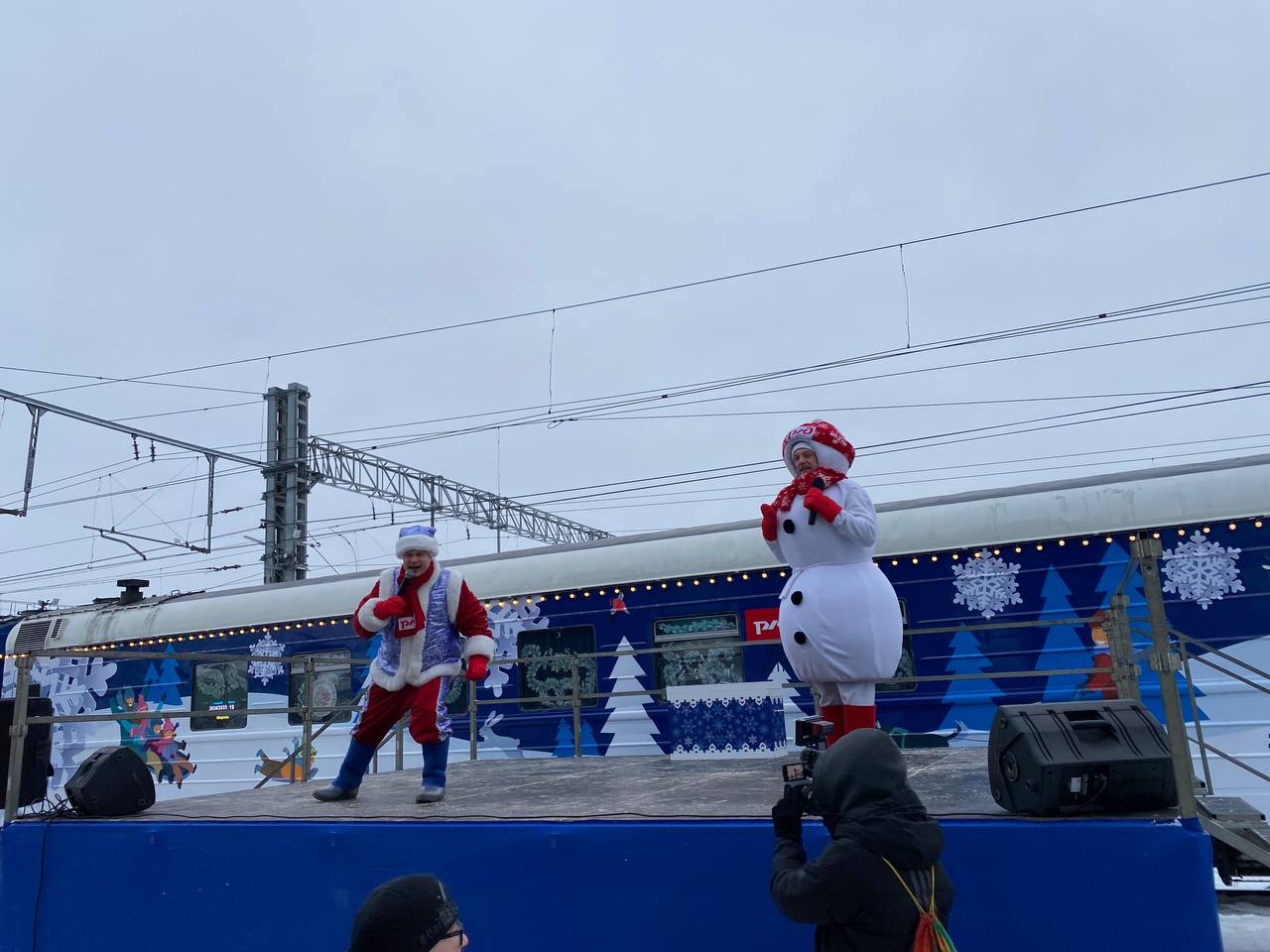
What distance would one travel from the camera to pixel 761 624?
7.82 metres

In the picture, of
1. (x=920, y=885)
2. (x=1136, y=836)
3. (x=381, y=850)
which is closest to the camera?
(x=920, y=885)

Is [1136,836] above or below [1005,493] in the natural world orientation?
below

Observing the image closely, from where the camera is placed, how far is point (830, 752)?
2494 millimetres

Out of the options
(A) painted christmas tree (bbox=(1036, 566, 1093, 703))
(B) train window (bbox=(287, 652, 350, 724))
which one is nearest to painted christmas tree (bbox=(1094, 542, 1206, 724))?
(A) painted christmas tree (bbox=(1036, 566, 1093, 703))

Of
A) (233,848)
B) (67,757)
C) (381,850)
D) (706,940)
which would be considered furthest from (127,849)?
(67,757)

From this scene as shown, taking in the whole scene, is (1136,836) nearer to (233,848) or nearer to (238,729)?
(233,848)

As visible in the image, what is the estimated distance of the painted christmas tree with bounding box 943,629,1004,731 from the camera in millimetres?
7000

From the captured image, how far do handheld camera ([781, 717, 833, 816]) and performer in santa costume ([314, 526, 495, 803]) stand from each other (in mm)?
1927

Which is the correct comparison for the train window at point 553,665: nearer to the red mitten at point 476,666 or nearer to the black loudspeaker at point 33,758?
the red mitten at point 476,666

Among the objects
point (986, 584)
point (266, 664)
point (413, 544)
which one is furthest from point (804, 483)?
point (266, 664)

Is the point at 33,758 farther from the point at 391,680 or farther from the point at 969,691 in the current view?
the point at 969,691

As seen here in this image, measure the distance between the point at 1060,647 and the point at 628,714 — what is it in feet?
11.0

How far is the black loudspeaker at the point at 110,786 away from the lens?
4746 mm

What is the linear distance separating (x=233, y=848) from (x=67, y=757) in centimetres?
941
